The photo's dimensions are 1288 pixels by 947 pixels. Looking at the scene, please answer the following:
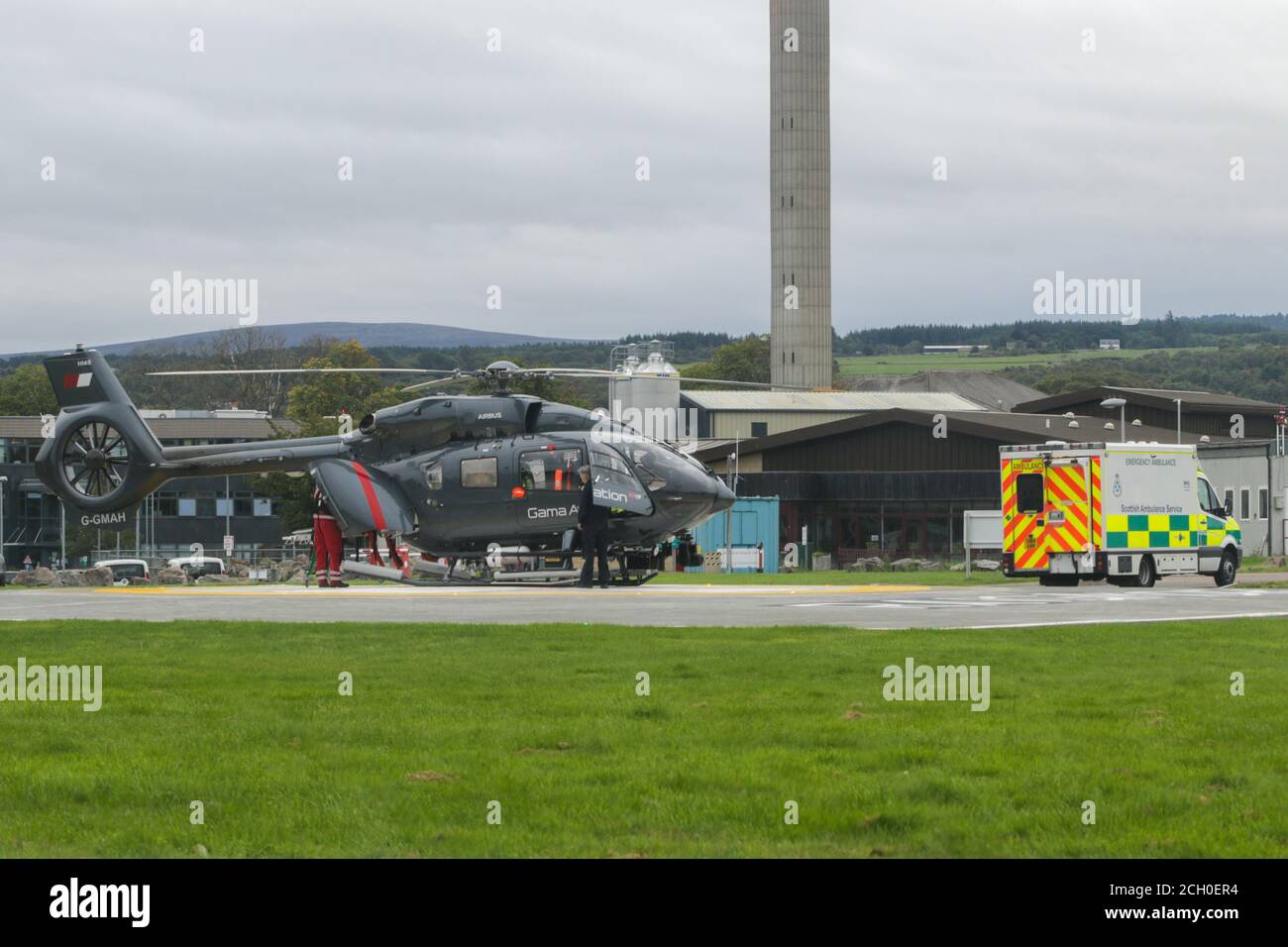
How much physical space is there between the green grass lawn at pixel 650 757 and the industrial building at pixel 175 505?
259 feet

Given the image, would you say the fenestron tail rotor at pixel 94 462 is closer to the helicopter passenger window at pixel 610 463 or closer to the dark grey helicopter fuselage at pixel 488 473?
the dark grey helicopter fuselage at pixel 488 473

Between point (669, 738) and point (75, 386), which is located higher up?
point (75, 386)

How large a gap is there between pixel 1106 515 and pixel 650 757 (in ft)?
76.9

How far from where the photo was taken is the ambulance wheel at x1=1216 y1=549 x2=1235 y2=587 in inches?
1300

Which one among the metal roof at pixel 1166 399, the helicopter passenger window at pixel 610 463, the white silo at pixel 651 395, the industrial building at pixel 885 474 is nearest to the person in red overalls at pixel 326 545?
the helicopter passenger window at pixel 610 463

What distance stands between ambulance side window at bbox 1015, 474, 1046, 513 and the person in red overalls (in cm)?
1364

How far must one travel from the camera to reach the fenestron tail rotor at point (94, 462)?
32844 millimetres

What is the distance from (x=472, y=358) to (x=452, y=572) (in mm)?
134529

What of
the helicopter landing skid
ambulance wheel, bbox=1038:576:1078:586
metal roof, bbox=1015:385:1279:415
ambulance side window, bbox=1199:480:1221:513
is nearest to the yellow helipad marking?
the helicopter landing skid

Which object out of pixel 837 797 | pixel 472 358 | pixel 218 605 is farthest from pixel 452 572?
pixel 472 358

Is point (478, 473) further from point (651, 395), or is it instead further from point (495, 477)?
point (651, 395)

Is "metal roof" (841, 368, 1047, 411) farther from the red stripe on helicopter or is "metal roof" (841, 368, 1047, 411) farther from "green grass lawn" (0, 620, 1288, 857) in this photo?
"green grass lawn" (0, 620, 1288, 857)

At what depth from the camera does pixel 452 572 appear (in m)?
31.3
